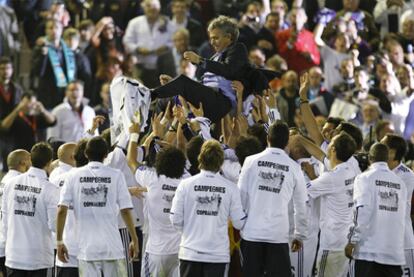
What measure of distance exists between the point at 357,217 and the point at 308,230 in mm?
1182

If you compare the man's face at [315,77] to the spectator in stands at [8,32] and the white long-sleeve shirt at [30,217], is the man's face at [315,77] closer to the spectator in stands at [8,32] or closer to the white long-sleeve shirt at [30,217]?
the spectator in stands at [8,32]

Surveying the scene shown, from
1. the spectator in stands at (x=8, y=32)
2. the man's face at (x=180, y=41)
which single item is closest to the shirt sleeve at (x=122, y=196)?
the man's face at (x=180, y=41)

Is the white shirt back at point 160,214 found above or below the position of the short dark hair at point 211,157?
below

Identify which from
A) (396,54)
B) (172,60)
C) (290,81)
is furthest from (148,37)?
(396,54)

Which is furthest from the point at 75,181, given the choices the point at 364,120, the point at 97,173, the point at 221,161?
the point at 364,120

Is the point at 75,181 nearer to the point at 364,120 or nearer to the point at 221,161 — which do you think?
the point at 221,161

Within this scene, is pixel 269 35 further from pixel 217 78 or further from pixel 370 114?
pixel 217 78

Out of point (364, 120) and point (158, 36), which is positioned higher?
point (158, 36)

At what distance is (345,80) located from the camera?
20.1 meters

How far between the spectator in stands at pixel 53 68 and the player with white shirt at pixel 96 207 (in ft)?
28.4

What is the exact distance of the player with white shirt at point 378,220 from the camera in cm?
1236

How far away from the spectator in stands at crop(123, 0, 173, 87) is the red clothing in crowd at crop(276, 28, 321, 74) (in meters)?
1.89

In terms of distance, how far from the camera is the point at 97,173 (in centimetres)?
1216

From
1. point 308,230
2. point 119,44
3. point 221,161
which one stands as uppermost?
point 119,44
